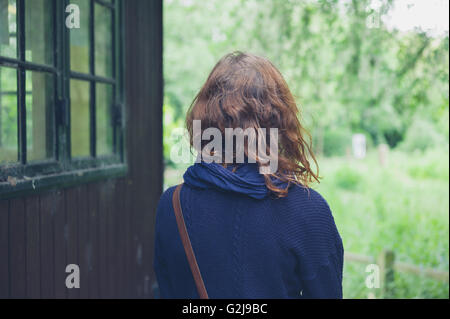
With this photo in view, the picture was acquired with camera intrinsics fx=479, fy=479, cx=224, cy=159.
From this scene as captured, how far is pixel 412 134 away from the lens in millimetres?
21078

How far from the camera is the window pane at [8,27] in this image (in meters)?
2.50

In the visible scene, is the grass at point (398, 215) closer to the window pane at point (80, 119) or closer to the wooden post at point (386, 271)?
the wooden post at point (386, 271)

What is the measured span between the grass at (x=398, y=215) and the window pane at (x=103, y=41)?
3.20 ft

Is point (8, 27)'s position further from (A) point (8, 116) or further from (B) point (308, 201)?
(B) point (308, 201)

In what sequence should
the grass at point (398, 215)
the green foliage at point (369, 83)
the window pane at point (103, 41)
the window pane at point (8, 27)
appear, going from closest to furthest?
1. the window pane at point (8, 27)
2. the window pane at point (103, 41)
3. the green foliage at point (369, 83)
4. the grass at point (398, 215)

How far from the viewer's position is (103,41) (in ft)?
12.0

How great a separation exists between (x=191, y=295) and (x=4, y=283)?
4.00ft

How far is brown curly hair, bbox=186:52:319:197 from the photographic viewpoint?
167cm

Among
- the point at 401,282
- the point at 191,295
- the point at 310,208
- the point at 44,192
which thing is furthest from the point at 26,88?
the point at 401,282

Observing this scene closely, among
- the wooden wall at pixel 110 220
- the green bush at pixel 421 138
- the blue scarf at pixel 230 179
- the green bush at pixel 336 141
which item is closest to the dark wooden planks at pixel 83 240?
the wooden wall at pixel 110 220

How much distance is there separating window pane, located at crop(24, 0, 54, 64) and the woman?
1420 mm

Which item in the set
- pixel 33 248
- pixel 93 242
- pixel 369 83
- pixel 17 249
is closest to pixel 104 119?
pixel 93 242

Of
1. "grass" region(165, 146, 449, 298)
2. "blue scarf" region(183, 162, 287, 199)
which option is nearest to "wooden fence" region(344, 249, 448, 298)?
"grass" region(165, 146, 449, 298)
